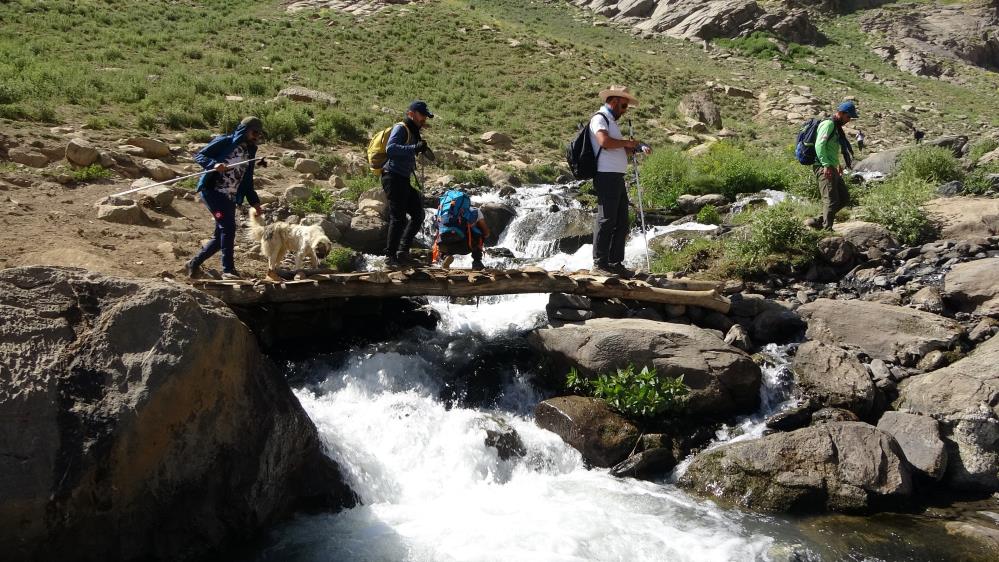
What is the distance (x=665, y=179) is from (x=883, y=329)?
8585 millimetres

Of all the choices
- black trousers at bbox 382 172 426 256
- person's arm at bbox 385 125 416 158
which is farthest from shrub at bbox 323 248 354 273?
person's arm at bbox 385 125 416 158

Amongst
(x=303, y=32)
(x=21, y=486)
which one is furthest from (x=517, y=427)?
(x=303, y=32)

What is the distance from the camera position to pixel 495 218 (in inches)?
566

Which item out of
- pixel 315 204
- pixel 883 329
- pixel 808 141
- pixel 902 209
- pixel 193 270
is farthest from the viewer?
pixel 315 204

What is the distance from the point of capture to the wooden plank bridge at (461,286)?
7.96 metres

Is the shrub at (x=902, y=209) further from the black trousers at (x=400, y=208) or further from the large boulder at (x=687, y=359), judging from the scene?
the black trousers at (x=400, y=208)

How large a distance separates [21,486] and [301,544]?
7.30ft

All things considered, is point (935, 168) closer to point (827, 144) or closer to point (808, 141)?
point (808, 141)

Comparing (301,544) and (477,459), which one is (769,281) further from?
(301,544)

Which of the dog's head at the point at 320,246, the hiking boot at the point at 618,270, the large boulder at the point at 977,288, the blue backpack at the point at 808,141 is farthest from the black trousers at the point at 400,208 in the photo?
the large boulder at the point at 977,288

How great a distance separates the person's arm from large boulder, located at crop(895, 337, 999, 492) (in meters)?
6.46

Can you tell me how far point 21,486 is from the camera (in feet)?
14.8

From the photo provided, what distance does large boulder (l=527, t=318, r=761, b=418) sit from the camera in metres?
7.67

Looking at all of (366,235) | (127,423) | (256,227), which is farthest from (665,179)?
(127,423)
